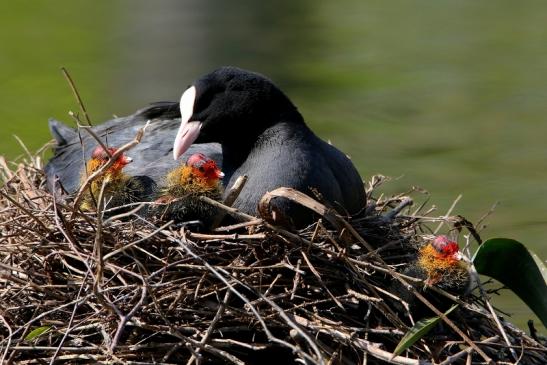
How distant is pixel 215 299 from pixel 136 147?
1057 millimetres

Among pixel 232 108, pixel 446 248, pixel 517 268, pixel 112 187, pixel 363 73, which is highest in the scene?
pixel 232 108

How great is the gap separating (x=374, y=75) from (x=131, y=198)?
6735 millimetres

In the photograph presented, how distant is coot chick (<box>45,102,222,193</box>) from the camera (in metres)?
4.04

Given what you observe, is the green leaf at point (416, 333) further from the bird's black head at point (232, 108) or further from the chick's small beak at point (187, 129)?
the chick's small beak at point (187, 129)

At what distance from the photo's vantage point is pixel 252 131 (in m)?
3.87

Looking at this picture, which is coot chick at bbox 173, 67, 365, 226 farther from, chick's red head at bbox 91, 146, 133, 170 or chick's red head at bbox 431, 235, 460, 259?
chick's red head at bbox 431, 235, 460, 259

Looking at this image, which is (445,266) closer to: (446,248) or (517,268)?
(446,248)

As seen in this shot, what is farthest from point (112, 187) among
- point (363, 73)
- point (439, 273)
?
point (363, 73)

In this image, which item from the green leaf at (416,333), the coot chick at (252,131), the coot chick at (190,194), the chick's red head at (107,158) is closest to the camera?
the green leaf at (416,333)

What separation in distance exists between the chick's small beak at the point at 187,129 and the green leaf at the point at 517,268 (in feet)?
3.14

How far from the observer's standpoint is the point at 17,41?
10.6 m

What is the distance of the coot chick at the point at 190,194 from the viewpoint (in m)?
3.55

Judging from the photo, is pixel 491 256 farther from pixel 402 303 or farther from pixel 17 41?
pixel 17 41

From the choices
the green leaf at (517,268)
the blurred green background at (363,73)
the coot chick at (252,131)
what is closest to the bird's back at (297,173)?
the coot chick at (252,131)
